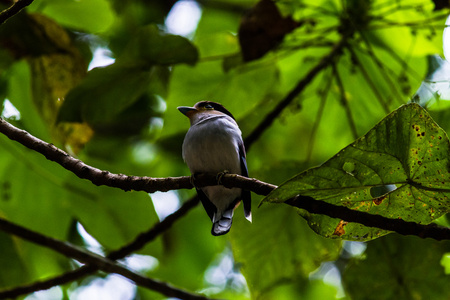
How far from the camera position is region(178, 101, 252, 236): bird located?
6.70ft

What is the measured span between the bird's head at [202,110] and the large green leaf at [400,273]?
2.83 feet

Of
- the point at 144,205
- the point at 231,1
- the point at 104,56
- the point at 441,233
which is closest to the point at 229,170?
the point at 144,205

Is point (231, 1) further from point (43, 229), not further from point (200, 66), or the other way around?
point (43, 229)

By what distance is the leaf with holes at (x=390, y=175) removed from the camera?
119cm

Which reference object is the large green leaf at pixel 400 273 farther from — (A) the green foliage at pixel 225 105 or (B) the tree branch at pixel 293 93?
(B) the tree branch at pixel 293 93

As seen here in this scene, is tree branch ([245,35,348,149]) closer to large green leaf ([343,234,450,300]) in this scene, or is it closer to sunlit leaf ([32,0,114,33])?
large green leaf ([343,234,450,300])

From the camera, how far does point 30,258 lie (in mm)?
2555

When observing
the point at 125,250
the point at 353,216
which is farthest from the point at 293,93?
the point at 353,216

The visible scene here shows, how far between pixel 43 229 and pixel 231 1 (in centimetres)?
178

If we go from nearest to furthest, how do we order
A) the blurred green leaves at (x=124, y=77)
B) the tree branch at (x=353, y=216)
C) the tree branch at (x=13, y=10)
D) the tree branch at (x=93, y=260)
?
the tree branch at (x=353, y=216) < the tree branch at (x=13, y=10) < the tree branch at (x=93, y=260) < the blurred green leaves at (x=124, y=77)

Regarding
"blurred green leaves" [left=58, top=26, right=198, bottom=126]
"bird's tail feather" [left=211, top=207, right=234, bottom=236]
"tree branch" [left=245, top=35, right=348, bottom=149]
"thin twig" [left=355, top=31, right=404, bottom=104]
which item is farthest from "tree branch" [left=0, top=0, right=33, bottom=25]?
"thin twig" [left=355, top=31, right=404, bottom=104]

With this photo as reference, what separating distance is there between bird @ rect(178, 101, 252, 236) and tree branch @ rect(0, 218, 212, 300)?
0.31m

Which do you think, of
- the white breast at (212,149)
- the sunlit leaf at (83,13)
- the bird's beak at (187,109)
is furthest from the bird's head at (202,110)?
the sunlit leaf at (83,13)

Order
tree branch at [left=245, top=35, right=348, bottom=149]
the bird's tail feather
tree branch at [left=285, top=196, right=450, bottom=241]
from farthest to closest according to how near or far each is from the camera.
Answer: tree branch at [left=245, top=35, right=348, bottom=149], the bird's tail feather, tree branch at [left=285, top=196, right=450, bottom=241]
